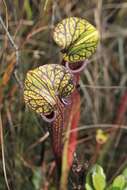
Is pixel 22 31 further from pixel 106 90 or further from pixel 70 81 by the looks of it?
pixel 70 81

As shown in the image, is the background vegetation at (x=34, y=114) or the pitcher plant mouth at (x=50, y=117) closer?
the pitcher plant mouth at (x=50, y=117)

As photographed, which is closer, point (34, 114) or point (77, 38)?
point (77, 38)

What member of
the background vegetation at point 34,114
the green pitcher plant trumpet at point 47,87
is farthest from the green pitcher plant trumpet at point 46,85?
the background vegetation at point 34,114

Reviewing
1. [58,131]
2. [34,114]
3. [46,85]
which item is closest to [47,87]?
[46,85]

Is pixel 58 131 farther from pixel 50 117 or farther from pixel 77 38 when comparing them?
pixel 77 38

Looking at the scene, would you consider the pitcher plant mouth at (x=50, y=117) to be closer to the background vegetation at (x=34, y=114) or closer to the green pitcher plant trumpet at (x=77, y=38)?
the green pitcher plant trumpet at (x=77, y=38)

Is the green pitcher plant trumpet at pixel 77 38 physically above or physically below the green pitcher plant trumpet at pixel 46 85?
above

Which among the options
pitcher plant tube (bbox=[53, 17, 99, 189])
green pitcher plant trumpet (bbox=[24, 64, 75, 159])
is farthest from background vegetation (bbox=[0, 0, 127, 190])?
green pitcher plant trumpet (bbox=[24, 64, 75, 159])

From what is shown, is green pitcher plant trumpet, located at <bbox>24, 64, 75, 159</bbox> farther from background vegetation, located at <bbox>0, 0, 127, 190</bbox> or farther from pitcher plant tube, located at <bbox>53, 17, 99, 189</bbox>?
background vegetation, located at <bbox>0, 0, 127, 190</bbox>
